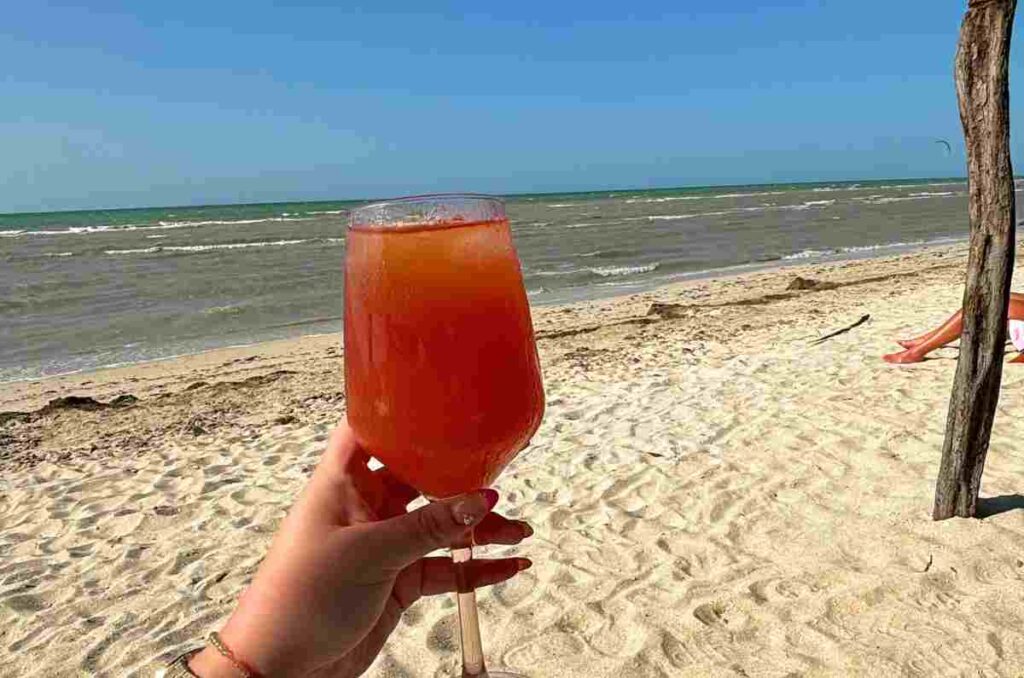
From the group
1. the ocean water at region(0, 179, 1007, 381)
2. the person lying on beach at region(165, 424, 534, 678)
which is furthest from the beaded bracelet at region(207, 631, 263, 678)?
the ocean water at region(0, 179, 1007, 381)

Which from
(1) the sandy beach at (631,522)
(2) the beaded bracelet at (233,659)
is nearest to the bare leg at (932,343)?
(1) the sandy beach at (631,522)

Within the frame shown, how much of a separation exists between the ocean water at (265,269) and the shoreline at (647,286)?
5.1 inches

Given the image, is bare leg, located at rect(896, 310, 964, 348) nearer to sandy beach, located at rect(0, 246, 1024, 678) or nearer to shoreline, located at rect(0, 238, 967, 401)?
sandy beach, located at rect(0, 246, 1024, 678)

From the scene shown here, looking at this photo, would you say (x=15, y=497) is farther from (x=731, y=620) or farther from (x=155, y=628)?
(x=731, y=620)

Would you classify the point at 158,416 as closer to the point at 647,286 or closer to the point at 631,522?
the point at 631,522

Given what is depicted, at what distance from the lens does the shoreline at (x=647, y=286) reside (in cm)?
832

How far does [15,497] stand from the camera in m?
4.42

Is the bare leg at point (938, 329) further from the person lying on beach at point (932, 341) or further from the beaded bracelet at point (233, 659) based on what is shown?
the beaded bracelet at point (233, 659)

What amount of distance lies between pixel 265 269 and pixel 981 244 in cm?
1513

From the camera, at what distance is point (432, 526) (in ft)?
3.77

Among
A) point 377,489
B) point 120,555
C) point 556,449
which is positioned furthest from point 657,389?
point 377,489

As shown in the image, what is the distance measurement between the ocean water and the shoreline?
5.1 inches

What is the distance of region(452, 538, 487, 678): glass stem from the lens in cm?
113

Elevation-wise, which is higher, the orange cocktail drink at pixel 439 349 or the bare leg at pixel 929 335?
the orange cocktail drink at pixel 439 349
